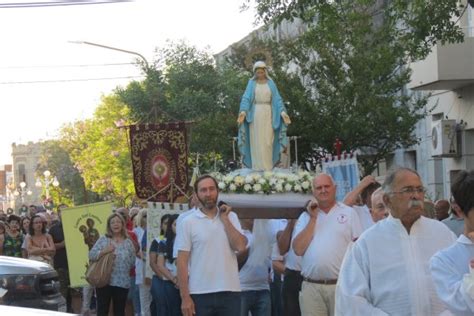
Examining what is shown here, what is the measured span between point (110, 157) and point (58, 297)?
50426 mm

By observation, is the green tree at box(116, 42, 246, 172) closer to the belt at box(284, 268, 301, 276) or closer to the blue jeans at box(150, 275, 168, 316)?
the blue jeans at box(150, 275, 168, 316)

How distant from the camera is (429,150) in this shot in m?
30.2

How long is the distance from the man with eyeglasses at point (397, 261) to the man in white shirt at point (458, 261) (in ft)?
1.55

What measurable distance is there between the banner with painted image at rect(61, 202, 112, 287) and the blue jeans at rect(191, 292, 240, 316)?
6.54m

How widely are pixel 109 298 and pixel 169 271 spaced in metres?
2.32

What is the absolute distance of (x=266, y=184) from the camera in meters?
10.6

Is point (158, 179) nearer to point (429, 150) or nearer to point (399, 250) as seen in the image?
point (399, 250)

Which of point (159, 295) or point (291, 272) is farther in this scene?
point (159, 295)

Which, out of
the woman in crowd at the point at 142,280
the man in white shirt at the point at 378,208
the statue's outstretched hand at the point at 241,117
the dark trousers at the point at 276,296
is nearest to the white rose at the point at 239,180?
the dark trousers at the point at 276,296

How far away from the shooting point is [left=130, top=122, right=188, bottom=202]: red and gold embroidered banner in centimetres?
1542

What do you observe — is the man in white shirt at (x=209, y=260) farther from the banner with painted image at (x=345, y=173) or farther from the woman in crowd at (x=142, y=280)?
the woman in crowd at (x=142, y=280)

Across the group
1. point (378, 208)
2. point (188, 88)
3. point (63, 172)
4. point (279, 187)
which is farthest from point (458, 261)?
point (63, 172)

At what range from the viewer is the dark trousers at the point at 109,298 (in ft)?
43.3

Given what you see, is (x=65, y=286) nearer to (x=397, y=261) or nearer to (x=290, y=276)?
(x=290, y=276)
